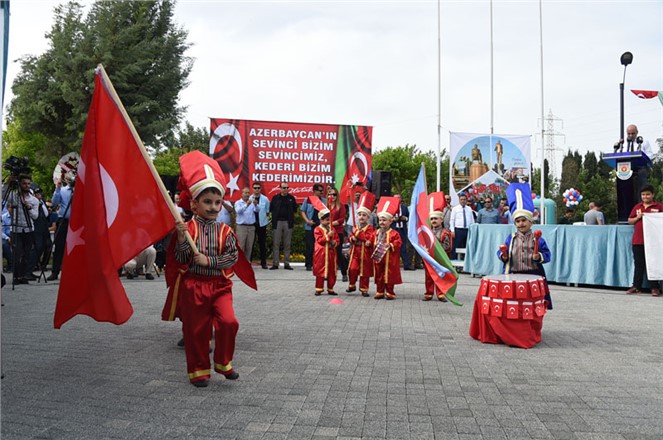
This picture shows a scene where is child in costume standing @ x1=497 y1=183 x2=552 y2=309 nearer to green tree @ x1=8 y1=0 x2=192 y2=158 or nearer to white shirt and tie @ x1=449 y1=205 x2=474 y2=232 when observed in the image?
white shirt and tie @ x1=449 y1=205 x2=474 y2=232

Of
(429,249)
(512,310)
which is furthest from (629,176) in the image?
(512,310)

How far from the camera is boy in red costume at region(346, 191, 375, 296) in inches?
424

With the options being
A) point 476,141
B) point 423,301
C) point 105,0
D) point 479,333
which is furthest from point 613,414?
point 105,0

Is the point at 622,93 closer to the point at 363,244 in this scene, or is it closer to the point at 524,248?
the point at 363,244

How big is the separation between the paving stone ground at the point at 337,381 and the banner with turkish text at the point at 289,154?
377 inches

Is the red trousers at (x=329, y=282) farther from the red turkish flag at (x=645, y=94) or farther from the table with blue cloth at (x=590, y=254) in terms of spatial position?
the red turkish flag at (x=645, y=94)

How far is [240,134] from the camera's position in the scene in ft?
58.2

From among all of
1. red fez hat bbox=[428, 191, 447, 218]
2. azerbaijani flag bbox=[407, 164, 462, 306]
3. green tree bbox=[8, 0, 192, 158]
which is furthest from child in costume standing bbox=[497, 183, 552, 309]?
green tree bbox=[8, 0, 192, 158]

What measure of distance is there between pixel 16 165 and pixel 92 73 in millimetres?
19056

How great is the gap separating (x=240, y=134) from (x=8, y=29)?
13650 millimetres

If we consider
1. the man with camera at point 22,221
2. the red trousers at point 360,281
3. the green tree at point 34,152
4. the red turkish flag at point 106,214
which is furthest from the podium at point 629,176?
the green tree at point 34,152

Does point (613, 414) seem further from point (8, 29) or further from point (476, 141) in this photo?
point (476, 141)

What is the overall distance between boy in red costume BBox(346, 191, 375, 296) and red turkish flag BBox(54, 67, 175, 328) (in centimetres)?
618

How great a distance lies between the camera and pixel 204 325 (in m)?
4.84
